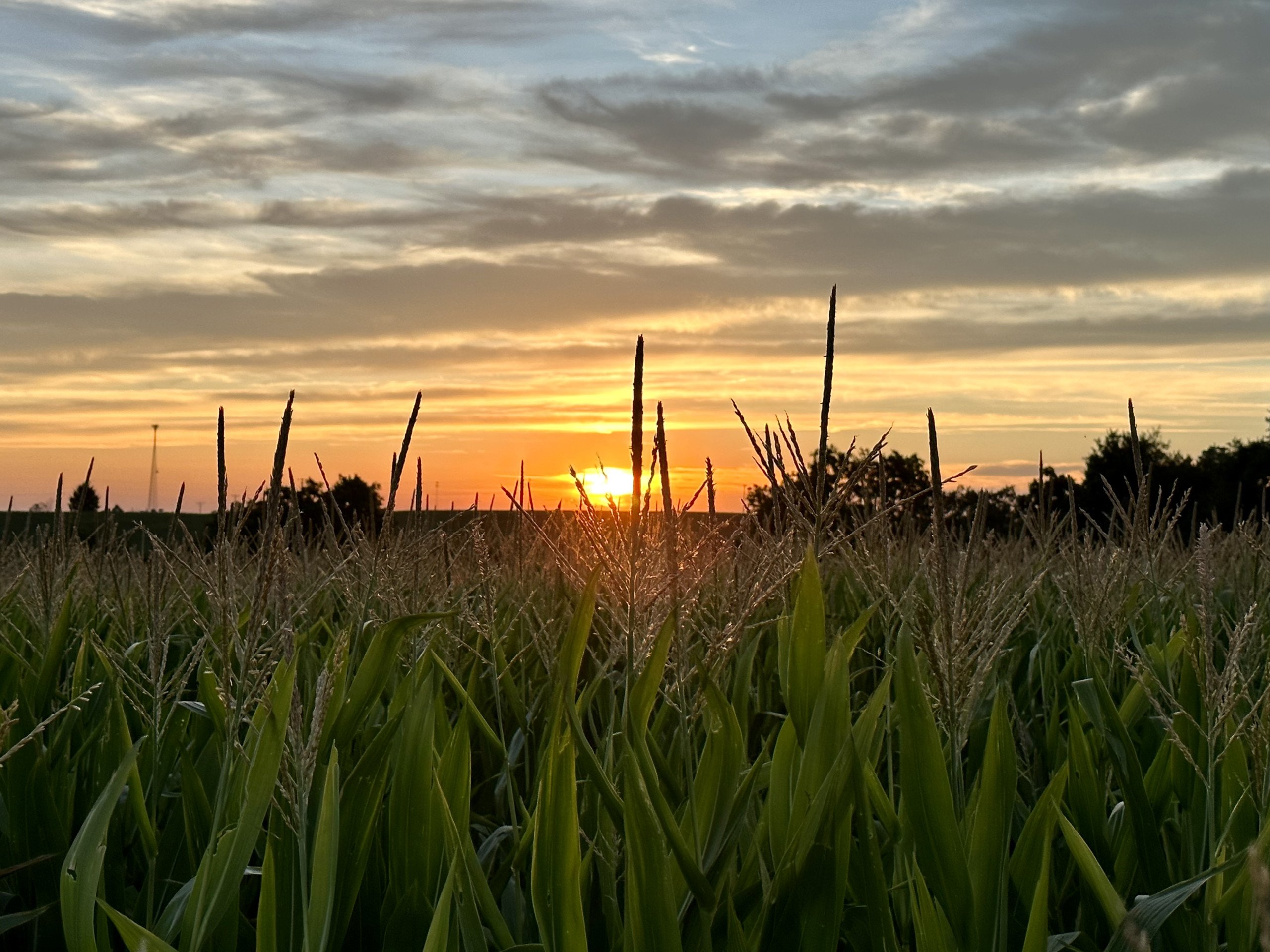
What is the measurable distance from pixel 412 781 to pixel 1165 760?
6.54 ft

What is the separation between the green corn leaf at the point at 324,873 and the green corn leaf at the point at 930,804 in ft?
3.46

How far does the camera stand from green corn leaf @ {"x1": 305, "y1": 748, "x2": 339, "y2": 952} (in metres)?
1.89

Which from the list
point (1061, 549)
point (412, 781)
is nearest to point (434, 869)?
point (412, 781)

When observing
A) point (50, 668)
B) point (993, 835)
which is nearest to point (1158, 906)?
point (993, 835)

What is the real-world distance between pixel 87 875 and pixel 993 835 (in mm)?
1739

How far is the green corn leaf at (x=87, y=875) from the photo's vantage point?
81.2 inches

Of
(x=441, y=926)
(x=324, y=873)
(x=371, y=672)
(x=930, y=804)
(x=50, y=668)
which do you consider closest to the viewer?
(x=441, y=926)

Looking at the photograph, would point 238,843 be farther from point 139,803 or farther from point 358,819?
point 139,803

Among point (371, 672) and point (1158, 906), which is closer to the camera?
point (1158, 906)

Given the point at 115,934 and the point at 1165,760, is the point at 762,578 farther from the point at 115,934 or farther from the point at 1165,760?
the point at 115,934

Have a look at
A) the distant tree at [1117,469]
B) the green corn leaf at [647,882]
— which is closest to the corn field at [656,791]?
the green corn leaf at [647,882]

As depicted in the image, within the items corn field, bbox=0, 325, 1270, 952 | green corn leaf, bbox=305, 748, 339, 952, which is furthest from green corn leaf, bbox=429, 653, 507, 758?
green corn leaf, bbox=305, 748, 339, 952

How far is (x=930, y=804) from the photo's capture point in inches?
80.9

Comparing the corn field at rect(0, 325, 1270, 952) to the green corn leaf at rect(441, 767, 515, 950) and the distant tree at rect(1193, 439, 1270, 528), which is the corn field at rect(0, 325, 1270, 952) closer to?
the green corn leaf at rect(441, 767, 515, 950)
